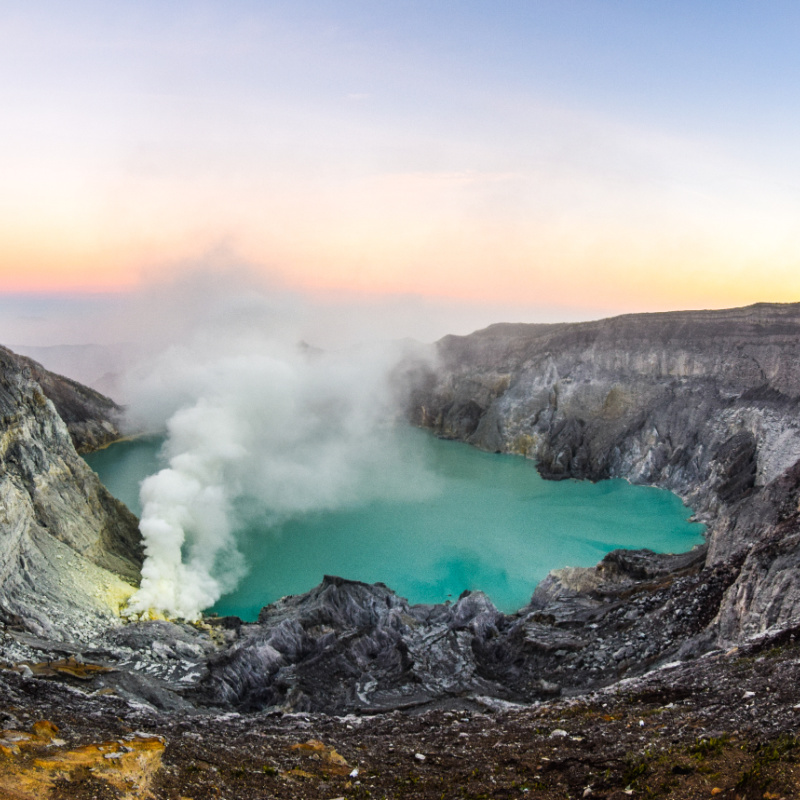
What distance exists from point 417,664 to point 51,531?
17.8m

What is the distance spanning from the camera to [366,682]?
64.0ft

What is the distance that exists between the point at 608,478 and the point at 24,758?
58.1m

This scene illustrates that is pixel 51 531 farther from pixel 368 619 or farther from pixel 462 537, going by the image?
pixel 462 537

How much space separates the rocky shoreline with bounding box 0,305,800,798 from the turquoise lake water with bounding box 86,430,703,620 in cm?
431

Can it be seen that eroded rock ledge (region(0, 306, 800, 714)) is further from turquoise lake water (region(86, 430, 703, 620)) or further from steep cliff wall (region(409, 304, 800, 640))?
turquoise lake water (region(86, 430, 703, 620))

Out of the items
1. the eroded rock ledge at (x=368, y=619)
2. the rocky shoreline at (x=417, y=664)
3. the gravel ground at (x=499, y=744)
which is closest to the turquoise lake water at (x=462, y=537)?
the eroded rock ledge at (x=368, y=619)

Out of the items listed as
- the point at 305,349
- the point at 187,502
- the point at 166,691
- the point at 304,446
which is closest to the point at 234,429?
the point at 304,446

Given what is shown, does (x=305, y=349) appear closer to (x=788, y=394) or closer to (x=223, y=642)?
(x=788, y=394)

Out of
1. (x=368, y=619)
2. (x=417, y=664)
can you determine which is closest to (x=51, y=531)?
(x=368, y=619)

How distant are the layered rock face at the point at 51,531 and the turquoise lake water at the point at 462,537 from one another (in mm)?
6530

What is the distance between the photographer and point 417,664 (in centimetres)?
2008

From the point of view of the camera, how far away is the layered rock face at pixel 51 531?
2148cm

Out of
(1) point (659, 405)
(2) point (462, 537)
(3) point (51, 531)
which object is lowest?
(2) point (462, 537)

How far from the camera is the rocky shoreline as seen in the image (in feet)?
30.0
